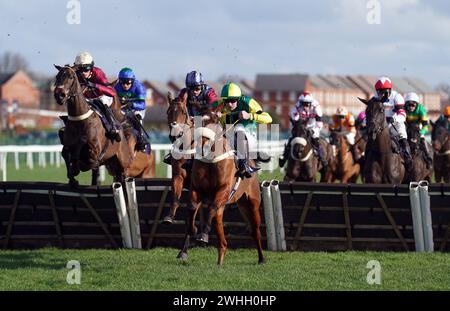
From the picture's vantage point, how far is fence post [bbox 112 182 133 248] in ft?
35.3

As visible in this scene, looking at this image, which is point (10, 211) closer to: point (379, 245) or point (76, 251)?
point (76, 251)

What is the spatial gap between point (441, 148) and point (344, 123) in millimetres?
2048

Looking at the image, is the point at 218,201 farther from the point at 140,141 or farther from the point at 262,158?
the point at 140,141

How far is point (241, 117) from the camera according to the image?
9.74 m

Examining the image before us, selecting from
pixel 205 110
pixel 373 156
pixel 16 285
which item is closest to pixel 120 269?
pixel 16 285

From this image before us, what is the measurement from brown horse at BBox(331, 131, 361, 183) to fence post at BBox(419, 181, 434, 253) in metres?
7.10

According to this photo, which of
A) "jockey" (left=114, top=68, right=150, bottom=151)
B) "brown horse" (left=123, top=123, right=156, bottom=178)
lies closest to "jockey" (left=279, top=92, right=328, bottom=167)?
"brown horse" (left=123, top=123, right=156, bottom=178)

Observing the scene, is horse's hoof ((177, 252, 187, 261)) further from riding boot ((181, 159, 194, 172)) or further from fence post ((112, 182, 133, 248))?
fence post ((112, 182, 133, 248))

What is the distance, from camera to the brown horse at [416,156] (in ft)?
44.9

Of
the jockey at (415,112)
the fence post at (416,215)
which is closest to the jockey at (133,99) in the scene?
the fence post at (416,215)

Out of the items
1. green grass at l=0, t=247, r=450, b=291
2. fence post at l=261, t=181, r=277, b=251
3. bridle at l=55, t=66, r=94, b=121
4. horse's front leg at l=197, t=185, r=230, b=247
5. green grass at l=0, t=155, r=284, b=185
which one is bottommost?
green grass at l=0, t=155, r=284, b=185

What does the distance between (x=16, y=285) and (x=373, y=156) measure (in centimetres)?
594

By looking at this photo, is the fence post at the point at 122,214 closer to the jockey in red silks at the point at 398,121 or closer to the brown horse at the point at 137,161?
the brown horse at the point at 137,161

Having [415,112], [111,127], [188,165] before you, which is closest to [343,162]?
[415,112]
